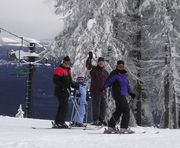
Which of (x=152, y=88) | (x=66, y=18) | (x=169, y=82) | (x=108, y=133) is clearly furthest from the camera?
(x=152, y=88)

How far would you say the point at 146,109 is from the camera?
97.3ft

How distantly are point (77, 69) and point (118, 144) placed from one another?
1387cm

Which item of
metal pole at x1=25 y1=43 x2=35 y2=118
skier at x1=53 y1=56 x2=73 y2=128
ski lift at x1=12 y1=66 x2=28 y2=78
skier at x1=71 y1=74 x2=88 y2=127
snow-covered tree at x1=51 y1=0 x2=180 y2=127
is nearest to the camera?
skier at x1=53 y1=56 x2=73 y2=128

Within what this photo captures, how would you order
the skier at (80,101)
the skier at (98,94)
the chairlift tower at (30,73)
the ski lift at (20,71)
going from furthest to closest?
the ski lift at (20,71)
the chairlift tower at (30,73)
the skier at (98,94)
the skier at (80,101)

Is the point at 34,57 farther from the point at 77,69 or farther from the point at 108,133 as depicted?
the point at 108,133

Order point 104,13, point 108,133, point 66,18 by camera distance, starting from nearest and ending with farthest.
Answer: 1. point 108,133
2. point 104,13
3. point 66,18

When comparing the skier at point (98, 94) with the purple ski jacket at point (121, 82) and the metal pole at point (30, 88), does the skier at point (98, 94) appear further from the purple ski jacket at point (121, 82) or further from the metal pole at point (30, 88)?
the metal pole at point (30, 88)

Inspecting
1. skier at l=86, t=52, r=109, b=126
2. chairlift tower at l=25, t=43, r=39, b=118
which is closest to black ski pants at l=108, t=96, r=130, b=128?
skier at l=86, t=52, r=109, b=126

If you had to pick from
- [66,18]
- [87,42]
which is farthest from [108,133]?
[66,18]

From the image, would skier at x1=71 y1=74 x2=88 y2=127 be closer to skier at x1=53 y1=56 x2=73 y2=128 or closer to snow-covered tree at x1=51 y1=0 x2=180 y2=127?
skier at x1=53 y1=56 x2=73 y2=128

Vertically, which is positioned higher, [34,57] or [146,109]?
[34,57]

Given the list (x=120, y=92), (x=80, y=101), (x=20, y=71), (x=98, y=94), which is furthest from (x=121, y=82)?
(x=20, y=71)

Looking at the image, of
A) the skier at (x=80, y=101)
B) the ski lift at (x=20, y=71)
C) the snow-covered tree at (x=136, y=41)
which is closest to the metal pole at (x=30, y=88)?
the ski lift at (x=20, y=71)

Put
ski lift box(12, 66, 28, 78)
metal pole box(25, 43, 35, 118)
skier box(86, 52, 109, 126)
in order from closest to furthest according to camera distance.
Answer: skier box(86, 52, 109, 126) → metal pole box(25, 43, 35, 118) → ski lift box(12, 66, 28, 78)
